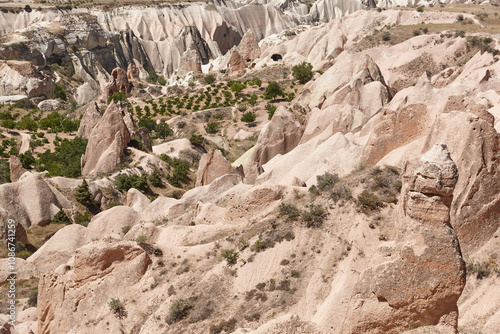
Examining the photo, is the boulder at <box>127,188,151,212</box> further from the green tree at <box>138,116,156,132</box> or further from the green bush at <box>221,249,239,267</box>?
the green tree at <box>138,116,156,132</box>

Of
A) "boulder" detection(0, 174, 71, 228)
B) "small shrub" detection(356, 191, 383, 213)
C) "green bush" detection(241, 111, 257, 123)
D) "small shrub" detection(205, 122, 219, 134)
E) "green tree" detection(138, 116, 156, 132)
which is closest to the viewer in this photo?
"small shrub" detection(356, 191, 383, 213)

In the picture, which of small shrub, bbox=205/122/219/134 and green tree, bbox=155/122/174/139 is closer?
small shrub, bbox=205/122/219/134

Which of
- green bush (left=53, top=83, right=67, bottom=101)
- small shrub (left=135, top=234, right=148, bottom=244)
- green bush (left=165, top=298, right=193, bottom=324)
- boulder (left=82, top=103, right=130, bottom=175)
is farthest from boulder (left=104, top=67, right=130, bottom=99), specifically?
green bush (left=165, top=298, right=193, bottom=324)

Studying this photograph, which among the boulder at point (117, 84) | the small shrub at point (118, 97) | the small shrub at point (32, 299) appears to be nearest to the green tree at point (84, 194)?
the small shrub at point (32, 299)

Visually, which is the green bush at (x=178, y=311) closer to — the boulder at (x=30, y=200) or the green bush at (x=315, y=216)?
the green bush at (x=315, y=216)

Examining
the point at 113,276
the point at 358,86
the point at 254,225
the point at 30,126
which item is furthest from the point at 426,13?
the point at 113,276
